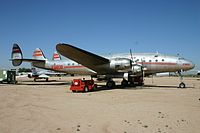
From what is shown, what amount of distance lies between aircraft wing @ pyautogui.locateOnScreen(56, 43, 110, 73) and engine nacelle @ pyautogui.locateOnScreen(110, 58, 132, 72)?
27.3 inches

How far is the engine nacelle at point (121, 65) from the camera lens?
21.3 m

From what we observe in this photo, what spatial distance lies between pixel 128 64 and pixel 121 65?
743 mm

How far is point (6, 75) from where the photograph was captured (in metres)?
35.0

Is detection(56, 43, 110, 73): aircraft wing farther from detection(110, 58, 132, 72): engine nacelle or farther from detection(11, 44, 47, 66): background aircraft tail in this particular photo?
detection(11, 44, 47, 66): background aircraft tail

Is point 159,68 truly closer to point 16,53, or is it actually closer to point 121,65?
point 121,65

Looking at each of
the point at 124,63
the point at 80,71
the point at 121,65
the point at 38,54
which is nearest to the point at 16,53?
the point at 38,54

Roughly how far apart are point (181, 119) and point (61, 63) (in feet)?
76.1

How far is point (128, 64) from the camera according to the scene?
21297 mm

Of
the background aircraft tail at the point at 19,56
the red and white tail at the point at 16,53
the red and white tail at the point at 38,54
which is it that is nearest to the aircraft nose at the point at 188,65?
the background aircraft tail at the point at 19,56

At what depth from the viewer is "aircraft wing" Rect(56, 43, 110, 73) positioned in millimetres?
19886

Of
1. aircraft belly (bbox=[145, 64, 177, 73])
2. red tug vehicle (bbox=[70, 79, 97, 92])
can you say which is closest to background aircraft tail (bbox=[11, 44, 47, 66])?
red tug vehicle (bbox=[70, 79, 97, 92])

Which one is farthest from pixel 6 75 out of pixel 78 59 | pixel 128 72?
pixel 128 72

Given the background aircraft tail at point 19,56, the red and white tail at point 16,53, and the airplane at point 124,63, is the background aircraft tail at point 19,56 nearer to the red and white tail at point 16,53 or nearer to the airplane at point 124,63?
the red and white tail at point 16,53

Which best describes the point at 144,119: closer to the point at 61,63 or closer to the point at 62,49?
the point at 62,49
